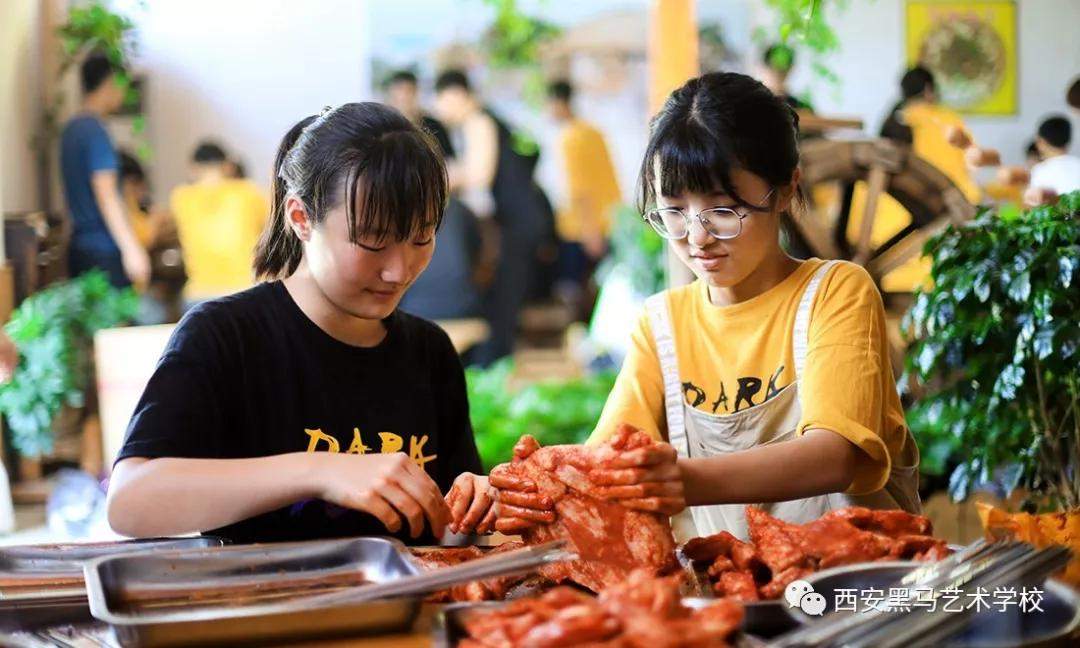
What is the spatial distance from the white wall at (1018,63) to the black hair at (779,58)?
3.48 m

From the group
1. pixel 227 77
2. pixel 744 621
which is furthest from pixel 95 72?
pixel 744 621

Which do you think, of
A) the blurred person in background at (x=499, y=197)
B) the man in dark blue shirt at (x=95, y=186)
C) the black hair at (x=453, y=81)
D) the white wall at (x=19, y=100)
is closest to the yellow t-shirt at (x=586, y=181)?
the blurred person in background at (x=499, y=197)

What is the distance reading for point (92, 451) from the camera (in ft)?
22.6

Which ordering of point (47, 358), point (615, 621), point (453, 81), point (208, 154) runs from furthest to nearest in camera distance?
point (453, 81)
point (208, 154)
point (47, 358)
point (615, 621)

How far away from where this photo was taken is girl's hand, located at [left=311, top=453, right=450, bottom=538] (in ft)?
5.55

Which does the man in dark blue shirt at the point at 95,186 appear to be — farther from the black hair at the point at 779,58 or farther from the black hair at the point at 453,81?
the black hair at the point at 779,58

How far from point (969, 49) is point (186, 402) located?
9.89 meters

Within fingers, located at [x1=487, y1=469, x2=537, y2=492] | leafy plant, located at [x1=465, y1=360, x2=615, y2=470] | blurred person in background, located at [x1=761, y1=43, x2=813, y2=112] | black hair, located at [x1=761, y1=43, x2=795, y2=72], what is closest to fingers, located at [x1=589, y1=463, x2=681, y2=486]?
fingers, located at [x1=487, y1=469, x2=537, y2=492]

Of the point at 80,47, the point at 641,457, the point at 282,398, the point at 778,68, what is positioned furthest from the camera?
the point at 80,47

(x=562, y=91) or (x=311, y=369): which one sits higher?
(x=562, y=91)

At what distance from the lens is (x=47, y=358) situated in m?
6.41

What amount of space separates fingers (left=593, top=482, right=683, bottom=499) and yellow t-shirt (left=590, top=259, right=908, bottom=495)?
0.39 m

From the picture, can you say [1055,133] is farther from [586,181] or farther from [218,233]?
[218,233]

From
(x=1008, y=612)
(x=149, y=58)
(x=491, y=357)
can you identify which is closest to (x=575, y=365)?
(x=491, y=357)
